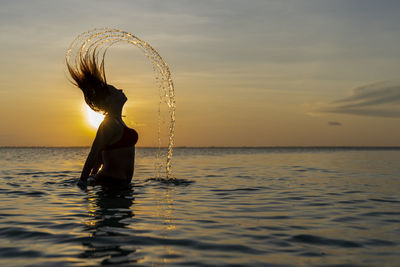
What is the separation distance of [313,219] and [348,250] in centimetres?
211

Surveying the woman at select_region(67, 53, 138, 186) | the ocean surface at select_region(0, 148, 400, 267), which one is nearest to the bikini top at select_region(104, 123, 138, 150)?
the woman at select_region(67, 53, 138, 186)

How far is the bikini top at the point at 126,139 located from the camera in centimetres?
865

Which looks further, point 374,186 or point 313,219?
point 374,186

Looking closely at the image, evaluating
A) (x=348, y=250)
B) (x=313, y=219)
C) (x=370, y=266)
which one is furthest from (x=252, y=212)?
(x=370, y=266)

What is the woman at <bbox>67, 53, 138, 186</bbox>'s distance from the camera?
8.47 metres

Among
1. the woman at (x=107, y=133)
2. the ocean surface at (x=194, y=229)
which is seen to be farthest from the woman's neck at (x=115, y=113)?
the ocean surface at (x=194, y=229)

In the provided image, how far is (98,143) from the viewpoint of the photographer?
837cm

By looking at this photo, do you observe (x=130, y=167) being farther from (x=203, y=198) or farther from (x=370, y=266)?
(x=370, y=266)

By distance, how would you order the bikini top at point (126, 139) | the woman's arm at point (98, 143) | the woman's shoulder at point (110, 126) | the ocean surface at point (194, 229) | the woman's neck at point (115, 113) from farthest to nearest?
the woman's neck at point (115, 113) → the bikini top at point (126, 139) → the woman's shoulder at point (110, 126) → the woman's arm at point (98, 143) → the ocean surface at point (194, 229)

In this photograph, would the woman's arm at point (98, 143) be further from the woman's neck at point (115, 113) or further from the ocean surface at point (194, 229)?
the ocean surface at point (194, 229)

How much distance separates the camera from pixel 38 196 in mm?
9281

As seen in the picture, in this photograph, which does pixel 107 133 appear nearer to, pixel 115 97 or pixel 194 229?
pixel 115 97

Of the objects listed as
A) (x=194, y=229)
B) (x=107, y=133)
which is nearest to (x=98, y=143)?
(x=107, y=133)

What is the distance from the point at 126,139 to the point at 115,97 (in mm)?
1031
